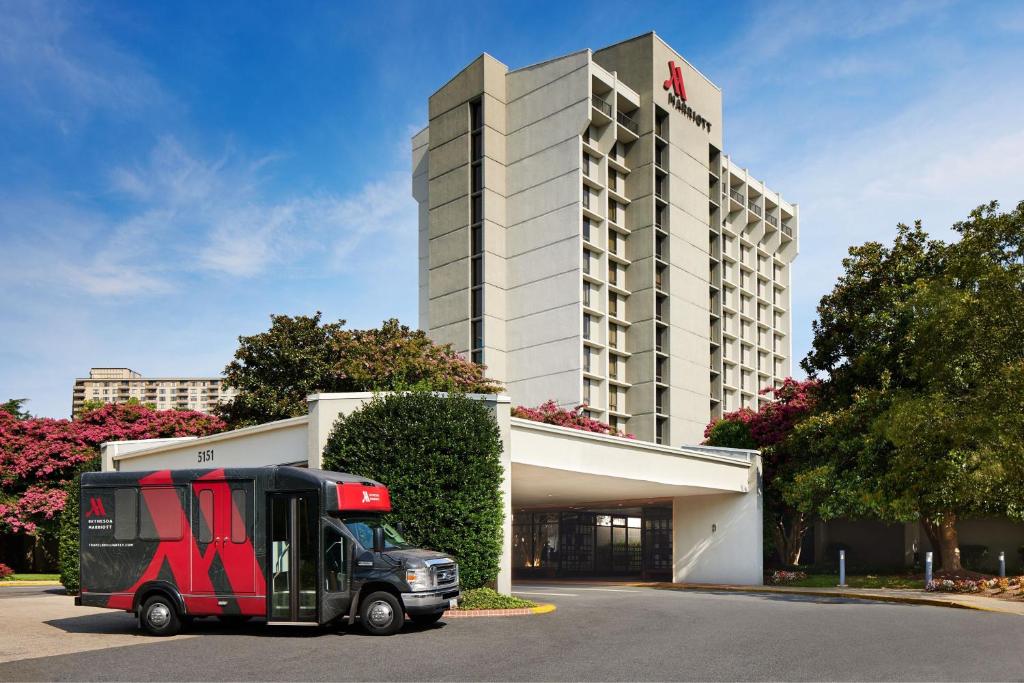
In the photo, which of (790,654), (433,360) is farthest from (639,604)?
(433,360)

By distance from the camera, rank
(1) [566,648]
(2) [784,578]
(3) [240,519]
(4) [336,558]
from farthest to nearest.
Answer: (2) [784,578], (3) [240,519], (4) [336,558], (1) [566,648]

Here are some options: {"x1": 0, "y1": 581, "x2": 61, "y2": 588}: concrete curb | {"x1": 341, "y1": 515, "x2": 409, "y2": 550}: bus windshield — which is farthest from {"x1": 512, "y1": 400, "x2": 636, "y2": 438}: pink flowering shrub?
{"x1": 341, "y1": 515, "x2": 409, "y2": 550}: bus windshield

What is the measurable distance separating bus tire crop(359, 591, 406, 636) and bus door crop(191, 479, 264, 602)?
192cm

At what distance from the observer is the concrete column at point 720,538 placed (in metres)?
33.7

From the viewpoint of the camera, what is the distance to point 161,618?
1703 centimetres

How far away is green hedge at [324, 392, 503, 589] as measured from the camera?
2144 cm

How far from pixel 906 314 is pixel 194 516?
23.9 m

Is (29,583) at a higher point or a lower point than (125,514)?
lower

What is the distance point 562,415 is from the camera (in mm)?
50562

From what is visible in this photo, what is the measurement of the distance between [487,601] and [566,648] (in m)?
6.52

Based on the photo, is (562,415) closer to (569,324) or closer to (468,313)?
(569,324)

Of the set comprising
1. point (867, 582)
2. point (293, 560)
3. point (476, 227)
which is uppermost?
point (476, 227)

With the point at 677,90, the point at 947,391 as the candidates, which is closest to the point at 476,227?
the point at 677,90

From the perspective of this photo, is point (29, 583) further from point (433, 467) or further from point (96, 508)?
point (433, 467)
